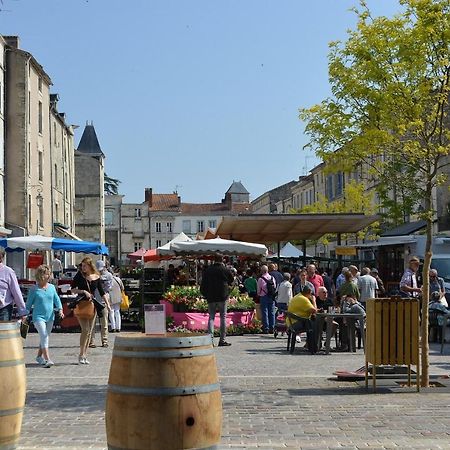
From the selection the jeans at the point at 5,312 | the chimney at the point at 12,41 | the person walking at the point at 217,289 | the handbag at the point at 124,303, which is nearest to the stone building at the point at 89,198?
the chimney at the point at 12,41

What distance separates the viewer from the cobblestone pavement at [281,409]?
25.5 ft

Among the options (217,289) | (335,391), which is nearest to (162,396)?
(335,391)

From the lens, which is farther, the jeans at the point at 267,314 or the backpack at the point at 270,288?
the jeans at the point at 267,314

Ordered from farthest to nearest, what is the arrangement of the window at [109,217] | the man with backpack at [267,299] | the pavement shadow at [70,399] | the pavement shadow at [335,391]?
the window at [109,217] → the man with backpack at [267,299] → the pavement shadow at [335,391] → the pavement shadow at [70,399]

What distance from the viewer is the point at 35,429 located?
837 cm

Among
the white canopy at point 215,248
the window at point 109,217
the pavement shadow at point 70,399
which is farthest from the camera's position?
the window at point 109,217

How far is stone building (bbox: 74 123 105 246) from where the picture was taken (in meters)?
68.7

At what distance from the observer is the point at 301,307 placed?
16.3 metres

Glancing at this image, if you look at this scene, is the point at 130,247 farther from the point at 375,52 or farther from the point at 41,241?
the point at 375,52

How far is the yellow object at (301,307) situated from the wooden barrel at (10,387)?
33.2ft

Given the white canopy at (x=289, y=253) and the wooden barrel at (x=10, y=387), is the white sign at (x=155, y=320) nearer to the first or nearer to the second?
the wooden barrel at (x=10, y=387)

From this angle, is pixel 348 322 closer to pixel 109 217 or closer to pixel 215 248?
pixel 215 248

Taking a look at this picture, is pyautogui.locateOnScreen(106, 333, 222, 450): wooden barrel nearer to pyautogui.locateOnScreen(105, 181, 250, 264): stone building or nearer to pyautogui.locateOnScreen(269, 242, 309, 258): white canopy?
pyautogui.locateOnScreen(269, 242, 309, 258): white canopy

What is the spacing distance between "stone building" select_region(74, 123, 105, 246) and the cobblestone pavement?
54851mm
